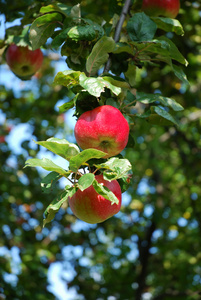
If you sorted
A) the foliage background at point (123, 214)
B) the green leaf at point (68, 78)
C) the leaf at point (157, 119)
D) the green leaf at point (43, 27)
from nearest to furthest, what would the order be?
the green leaf at point (68, 78), the leaf at point (157, 119), the green leaf at point (43, 27), the foliage background at point (123, 214)

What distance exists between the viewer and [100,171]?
1.39 meters

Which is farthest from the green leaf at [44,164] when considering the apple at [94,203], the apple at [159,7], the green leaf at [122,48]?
the apple at [159,7]

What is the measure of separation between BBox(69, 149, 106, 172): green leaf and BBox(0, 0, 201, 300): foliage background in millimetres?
2542

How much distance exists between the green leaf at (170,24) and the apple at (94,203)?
839 mm

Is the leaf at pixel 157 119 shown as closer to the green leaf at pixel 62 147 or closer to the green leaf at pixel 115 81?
the green leaf at pixel 115 81

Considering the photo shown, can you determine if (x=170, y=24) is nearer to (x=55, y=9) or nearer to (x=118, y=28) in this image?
(x=118, y=28)

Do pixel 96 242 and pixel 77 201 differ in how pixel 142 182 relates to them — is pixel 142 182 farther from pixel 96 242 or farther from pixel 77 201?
pixel 77 201

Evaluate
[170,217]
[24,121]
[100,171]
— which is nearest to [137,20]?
[100,171]

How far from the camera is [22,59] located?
2.60m

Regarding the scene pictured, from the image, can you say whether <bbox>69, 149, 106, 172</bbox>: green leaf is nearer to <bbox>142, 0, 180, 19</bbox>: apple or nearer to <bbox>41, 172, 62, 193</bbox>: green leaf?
<bbox>41, 172, 62, 193</bbox>: green leaf

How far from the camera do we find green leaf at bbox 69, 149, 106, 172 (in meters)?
1.12

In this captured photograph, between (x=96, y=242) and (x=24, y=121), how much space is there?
98.9 inches

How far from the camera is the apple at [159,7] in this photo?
2023 mm

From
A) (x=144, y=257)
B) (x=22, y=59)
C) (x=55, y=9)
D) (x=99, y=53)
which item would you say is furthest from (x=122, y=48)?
(x=144, y=257)
